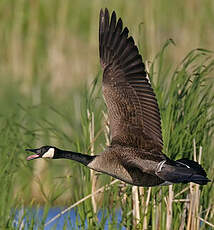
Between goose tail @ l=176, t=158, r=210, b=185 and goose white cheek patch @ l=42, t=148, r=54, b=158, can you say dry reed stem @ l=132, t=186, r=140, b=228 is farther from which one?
goose white cheek patch @ l=42, t=148, r=54, b=158

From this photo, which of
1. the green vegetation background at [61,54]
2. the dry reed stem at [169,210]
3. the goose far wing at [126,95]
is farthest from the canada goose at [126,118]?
the green vegetation background at [61,54]

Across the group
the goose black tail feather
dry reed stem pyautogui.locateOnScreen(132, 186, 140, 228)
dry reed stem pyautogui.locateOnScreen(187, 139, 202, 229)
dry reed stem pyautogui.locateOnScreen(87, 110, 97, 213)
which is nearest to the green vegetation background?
dry reed stem pyautogui.locateOnScreen(87, 110, 97, 213)

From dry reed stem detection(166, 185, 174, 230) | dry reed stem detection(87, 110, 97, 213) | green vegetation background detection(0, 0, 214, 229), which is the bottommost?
dry reed stem detection(166, 185, 174, 230)

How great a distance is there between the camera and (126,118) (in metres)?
4.54

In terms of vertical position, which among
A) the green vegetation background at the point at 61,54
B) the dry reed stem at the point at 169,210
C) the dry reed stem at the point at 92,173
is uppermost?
the green vegetation background at the point at 61,54

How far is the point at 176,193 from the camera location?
4.64 metres

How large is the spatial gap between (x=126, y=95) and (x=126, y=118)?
160 mm

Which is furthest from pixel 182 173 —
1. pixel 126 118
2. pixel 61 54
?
pixel 61 54

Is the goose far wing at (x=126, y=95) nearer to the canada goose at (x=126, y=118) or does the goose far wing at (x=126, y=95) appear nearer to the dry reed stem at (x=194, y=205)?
the canada goose at (x=126, y=118)

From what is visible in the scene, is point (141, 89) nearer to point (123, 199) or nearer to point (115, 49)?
point (115, 49)

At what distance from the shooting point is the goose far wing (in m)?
4.44

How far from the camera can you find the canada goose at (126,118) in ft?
14.3

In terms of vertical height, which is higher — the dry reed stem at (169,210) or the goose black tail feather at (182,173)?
the goose black tail feather at (182,173)

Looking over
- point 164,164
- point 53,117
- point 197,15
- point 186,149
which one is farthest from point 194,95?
point 197,15
